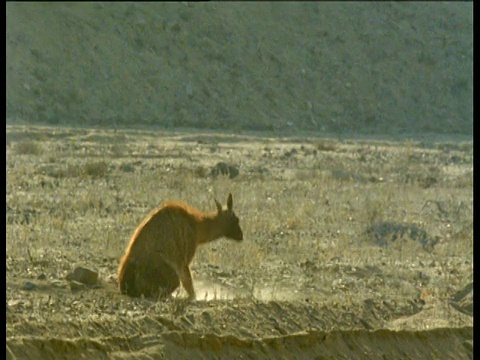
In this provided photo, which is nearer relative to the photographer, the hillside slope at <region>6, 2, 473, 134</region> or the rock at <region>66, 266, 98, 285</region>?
the rock at <region>66, 266, 98, 285</region>

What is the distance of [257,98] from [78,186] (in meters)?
35.5

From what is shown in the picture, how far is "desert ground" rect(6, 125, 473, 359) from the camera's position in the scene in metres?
9.34

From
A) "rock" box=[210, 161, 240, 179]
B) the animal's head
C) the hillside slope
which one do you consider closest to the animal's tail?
the animal's head

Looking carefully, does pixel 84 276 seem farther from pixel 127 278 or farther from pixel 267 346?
pixel 267 346

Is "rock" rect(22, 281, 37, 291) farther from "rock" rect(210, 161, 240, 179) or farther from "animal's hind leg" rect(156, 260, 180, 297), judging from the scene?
"rock" rect(210, 161, 240, 179)

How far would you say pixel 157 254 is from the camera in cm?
1124

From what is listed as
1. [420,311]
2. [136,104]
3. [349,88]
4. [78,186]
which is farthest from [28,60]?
[420,311]

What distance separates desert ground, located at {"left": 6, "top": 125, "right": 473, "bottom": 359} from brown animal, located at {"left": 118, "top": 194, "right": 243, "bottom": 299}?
0.82ft

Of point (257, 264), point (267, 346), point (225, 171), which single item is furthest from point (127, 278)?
point (225, 171)

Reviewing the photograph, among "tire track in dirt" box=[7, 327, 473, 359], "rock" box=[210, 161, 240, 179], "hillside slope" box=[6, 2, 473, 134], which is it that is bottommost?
"tire track in dirt" box=[7, 327, 473, 359]

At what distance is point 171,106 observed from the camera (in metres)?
52.4

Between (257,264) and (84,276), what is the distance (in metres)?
2.59

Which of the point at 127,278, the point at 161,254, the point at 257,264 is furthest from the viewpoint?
the point at 257,264

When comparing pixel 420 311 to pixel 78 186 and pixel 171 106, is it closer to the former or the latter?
pixel 78 186
